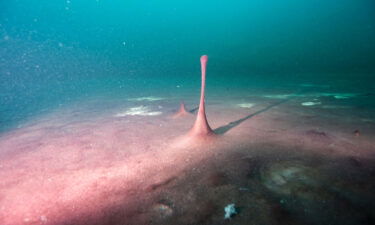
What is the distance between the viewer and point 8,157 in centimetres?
637

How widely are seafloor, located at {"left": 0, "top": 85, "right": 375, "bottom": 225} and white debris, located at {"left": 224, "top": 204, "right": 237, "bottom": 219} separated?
69mm

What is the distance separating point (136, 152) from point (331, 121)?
263 inches

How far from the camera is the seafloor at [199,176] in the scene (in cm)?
334

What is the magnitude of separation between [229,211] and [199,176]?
118 cm

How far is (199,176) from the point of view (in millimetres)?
4359

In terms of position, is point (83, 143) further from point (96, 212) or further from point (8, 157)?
point (96, 212)

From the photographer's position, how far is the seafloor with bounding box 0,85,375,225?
334 cm

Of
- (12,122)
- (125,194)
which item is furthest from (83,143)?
(12,122)

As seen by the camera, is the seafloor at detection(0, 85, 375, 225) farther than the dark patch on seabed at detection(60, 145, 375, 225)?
Yes

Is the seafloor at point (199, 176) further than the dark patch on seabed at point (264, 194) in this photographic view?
Yes

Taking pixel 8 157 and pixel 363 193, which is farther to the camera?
pixel 8 157

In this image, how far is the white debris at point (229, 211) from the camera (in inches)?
126

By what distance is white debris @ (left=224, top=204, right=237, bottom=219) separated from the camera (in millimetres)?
3195

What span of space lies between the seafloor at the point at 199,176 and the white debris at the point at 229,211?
2.7 inches
